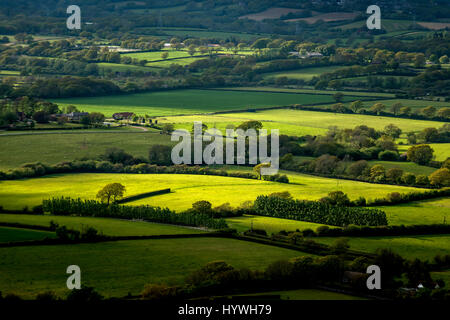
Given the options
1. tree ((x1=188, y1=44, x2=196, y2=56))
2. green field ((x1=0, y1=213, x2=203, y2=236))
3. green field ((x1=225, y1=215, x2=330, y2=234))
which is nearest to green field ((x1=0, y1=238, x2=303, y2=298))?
green field ((x1=0, y1=213, x2=203, y2=236))

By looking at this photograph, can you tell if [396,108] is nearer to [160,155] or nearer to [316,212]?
[160,155]

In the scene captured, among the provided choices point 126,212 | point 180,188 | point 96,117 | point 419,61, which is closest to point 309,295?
point 126,212

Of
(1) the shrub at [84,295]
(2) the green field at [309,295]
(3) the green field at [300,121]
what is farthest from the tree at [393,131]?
(1) the shrub at [84,295]

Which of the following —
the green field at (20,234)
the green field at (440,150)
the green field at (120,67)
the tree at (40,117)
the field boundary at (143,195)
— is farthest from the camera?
the green field at (120,67)

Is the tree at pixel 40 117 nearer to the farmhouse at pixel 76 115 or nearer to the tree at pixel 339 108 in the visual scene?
the farmhouse at pixel 76 115

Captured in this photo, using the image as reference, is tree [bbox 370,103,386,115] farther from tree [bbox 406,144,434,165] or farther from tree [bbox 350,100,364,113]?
tree [bbox 406,144,434,165]
